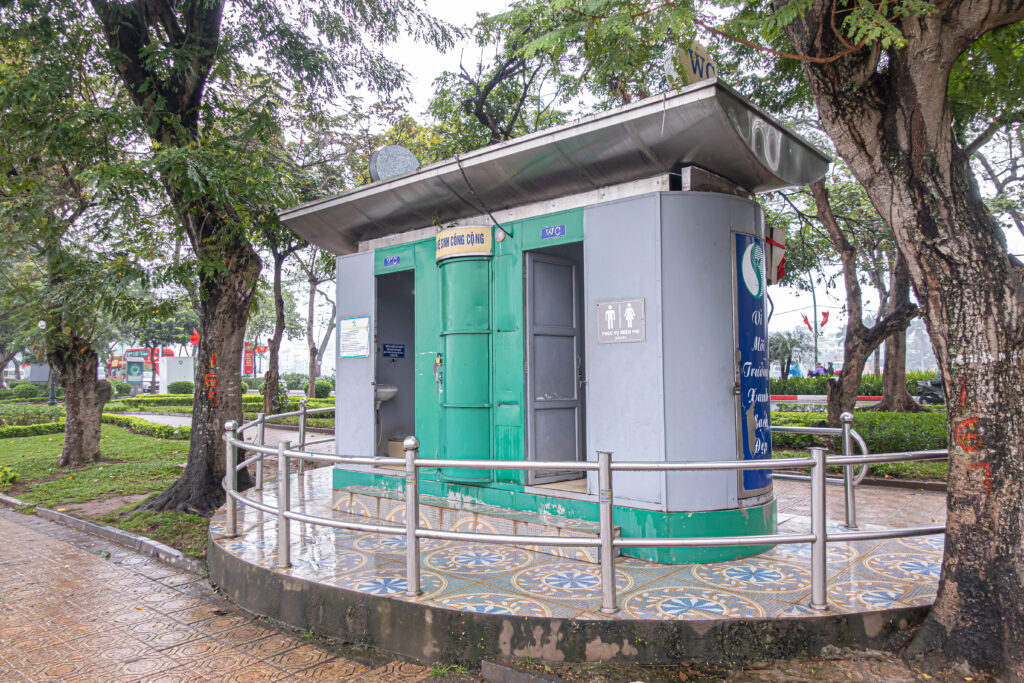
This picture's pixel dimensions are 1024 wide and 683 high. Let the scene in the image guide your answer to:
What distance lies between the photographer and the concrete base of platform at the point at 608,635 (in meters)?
3.73

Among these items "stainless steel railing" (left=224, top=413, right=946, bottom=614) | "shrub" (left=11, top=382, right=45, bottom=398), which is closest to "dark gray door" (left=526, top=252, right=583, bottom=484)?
"stainless steel railing" (left=224, top=413, right=946, bottom=614)

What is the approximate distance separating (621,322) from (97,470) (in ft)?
37.3

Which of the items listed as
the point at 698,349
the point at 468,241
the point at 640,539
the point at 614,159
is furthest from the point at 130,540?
the point at 614,159

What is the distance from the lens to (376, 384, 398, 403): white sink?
725 centimetres

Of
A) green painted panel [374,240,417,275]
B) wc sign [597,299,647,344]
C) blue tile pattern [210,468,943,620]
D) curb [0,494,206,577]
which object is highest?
green painted panel [374,240,417,275]

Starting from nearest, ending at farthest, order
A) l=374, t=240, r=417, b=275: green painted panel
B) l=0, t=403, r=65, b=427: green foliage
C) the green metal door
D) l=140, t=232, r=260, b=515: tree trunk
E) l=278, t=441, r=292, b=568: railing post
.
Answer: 1. l=278, t=441, r=292, b=568: railing post
2. the green metal door
3. l=374, t=240, r=417, b=275: green painted panel
4. l=140, t=232, r=260, b=515: tree trunk
5. l=0, t=403, r=65, b=427: green foliage

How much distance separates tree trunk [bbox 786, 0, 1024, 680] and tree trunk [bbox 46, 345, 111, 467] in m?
13.5

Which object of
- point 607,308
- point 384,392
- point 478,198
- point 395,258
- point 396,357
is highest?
point 478,198

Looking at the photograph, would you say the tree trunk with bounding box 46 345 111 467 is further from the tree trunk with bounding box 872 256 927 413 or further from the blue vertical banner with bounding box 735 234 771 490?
the tree trunk with bounding box 872 256 927 413

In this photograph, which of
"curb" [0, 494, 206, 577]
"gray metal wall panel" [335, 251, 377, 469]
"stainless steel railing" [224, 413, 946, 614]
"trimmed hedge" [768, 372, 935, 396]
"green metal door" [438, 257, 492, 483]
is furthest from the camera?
"trimmed hedge" [768, 372, 935, 396]

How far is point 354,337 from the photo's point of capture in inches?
288

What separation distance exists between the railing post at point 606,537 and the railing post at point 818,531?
1.16m

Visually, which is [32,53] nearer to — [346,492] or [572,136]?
[346,492]

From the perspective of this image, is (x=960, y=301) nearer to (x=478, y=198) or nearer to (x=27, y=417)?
(x=478, y=198)
